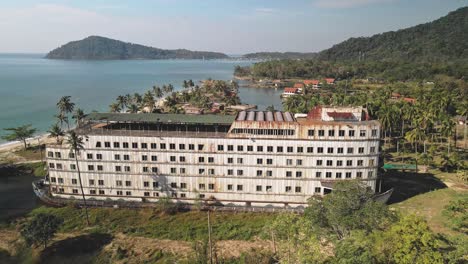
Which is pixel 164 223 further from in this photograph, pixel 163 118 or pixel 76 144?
pixel 163 118

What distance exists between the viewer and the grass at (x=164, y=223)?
4469cm

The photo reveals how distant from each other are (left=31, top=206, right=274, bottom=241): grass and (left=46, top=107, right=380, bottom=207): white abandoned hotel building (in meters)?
3.07

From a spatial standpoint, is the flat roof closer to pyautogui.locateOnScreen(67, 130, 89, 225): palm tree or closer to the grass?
pyautogui.locateOnScreen(67, 130, 89, 225): palm tree

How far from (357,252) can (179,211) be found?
3151cm

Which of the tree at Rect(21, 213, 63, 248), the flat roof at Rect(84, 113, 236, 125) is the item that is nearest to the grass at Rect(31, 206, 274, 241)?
the tree at Rect(21, 213, 63, 248)

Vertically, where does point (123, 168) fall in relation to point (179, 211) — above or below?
above

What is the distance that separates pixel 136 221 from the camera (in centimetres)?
4828

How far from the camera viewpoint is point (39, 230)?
132 feet

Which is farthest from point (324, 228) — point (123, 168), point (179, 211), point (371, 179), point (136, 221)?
point (123, 168)

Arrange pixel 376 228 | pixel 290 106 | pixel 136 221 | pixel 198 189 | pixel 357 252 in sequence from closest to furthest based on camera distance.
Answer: pixel 357 252 → pixel 376 228 → pixel 136 221 → pixel 198 189 → pixel 290 106

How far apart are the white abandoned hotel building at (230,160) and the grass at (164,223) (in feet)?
10.1

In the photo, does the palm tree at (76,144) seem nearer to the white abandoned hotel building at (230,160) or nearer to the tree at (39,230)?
the white abandoned hotel building at (230,160)

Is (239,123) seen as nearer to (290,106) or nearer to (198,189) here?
(198,189)

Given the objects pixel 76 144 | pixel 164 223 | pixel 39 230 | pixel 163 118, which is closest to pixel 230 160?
pixel 164 223
